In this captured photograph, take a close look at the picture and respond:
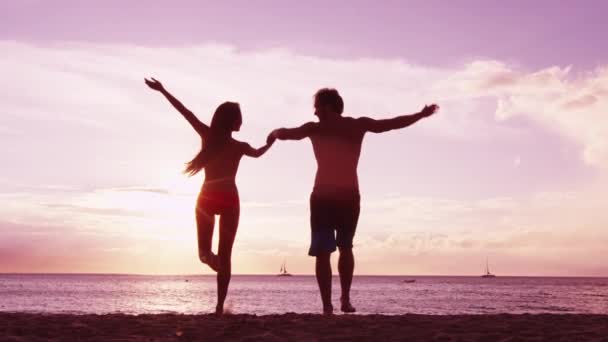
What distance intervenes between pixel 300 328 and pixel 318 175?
6.53ft

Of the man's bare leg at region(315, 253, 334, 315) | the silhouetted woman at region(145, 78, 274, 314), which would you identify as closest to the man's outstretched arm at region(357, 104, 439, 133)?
the silhouetted woman at region(145, 78, 274, 314)

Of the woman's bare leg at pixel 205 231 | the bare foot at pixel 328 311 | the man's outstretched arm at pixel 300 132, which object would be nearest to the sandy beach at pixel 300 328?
the bare foot at pixel 328 311

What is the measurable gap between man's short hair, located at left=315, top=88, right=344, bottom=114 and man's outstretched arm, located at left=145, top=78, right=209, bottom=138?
60.7 inches

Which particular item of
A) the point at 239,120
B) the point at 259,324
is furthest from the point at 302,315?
the point at 239,120

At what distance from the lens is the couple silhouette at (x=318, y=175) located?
26.3ft

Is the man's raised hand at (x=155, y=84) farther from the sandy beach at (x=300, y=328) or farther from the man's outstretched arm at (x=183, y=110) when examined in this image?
the sandy beach at (x=300, y=328)

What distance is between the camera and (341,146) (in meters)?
8.02

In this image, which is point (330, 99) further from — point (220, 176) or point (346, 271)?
point (346, 271)

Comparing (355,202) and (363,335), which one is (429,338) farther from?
(355,202)

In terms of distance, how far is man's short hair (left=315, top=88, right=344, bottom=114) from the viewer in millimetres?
8227

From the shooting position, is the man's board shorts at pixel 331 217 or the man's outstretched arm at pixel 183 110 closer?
the man's board shorts at pixel 331 217

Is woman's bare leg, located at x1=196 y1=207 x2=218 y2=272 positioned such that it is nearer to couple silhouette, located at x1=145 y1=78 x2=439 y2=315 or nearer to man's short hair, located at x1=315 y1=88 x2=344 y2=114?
couple silhouette, located at x1=145 y1=78 x2=439 y2=315

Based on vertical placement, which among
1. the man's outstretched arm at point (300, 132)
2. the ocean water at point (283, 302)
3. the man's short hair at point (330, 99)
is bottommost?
the ocean water at point (283, 302)

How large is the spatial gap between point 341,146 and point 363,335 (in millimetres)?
2479
